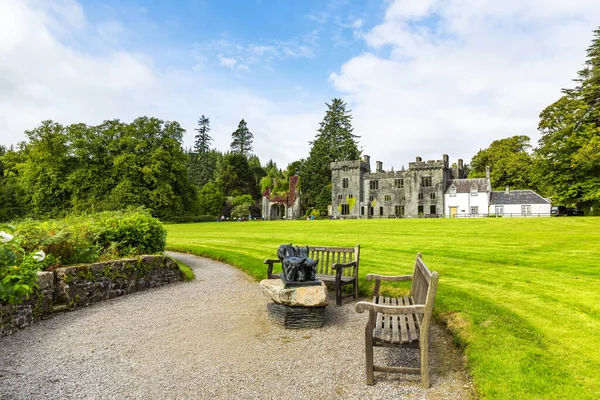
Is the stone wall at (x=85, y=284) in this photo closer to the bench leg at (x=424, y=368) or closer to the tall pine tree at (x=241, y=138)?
the bench leg at (x=424, y=368)

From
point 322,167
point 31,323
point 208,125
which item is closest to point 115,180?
point 322,167

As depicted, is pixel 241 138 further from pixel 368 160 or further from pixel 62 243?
pixel 62 243

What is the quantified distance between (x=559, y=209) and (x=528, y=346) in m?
58.3

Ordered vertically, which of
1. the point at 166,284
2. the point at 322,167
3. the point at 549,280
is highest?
the point at 322,167

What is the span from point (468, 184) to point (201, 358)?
6029 centimetres

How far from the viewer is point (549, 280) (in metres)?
9.16

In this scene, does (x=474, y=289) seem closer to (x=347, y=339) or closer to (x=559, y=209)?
(x=347, y=339)

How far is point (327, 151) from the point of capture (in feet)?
248

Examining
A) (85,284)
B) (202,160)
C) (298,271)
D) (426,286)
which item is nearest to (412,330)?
(426,286)

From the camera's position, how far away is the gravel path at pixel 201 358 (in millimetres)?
4676

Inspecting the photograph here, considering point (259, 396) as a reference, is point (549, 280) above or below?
above

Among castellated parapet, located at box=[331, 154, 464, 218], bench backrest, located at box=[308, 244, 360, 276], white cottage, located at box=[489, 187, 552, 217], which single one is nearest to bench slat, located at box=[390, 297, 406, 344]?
bench backrest, located at box=[308, 244, 360, 276]

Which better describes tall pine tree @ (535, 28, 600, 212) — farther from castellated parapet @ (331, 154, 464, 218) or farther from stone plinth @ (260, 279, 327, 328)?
stone plinth @ (260, 279, 327, 328)

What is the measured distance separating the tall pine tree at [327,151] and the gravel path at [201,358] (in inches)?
2443
